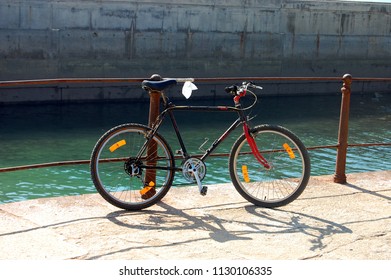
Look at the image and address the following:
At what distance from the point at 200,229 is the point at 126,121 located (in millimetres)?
15788

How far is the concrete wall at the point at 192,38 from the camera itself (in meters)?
23.3

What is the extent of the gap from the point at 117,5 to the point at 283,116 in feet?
21.9

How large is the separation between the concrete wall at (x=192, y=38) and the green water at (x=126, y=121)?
1.51 meters

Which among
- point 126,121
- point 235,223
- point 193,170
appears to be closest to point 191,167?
point 193,170

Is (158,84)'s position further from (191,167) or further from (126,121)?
(126,121)

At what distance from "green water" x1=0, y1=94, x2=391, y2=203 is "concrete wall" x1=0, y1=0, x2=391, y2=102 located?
151 cm

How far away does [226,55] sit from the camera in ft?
88.5

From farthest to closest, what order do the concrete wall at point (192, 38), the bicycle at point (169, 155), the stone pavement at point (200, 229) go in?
the concrete wall at point (192, 38), the bicycle at point (169, 155), the stone pavement at point (200, 229)

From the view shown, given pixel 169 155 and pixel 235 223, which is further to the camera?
pixel 169 155

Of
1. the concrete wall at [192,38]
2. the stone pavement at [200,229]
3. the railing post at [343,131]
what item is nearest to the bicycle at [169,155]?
the stone pavement at [200,229]

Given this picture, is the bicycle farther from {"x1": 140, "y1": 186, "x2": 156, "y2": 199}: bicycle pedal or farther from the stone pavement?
the stone pavement

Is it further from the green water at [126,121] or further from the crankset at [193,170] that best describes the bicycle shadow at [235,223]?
the green water at [126,121]

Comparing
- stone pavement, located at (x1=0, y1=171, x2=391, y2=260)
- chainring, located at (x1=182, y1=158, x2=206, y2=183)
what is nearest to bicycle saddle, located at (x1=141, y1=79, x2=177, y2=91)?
chainring, located at (x1=182, y1=158, x2=206, y2=183)

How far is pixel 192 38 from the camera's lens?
85.7 ft
